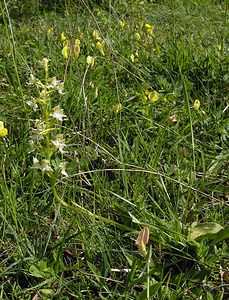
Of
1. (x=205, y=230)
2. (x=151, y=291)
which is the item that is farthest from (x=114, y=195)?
(x=151, y=291)

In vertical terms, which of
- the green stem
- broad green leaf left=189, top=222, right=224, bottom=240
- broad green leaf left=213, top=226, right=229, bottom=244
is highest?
the green stem

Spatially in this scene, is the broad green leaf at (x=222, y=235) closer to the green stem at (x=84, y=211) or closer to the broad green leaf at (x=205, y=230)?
the broad green leaf at (x=205, y=230)

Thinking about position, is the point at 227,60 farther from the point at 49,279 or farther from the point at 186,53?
the point at 49,279

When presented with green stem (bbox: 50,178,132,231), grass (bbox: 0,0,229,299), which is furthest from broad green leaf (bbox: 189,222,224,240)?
green stem (bbox: 50,178,132,231)

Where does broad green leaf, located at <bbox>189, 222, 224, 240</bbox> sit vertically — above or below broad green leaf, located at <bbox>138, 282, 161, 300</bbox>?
below

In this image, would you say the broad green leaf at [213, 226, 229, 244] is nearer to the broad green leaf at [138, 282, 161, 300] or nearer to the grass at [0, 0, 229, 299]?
the grass at [0, 0, 229, 299]

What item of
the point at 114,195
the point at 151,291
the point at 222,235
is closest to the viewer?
the point at 151,291

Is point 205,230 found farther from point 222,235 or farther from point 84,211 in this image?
point 84,211

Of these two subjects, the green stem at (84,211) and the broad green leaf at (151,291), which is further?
the green stem at (84,211)

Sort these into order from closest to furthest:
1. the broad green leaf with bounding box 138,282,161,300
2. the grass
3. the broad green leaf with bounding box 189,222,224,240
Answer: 1. the broad green leaf with bounding box 138,282,161,300
2. the grass
3. the broad green leaf with bounding box 189,222,224,240

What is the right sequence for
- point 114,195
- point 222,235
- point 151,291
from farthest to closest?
point 114,195 < point 222,235 < point 151,291

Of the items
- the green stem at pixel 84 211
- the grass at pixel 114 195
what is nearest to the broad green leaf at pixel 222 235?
the grass at pixel 114 195

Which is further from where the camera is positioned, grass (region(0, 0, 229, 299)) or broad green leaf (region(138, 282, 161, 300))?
grass (region(0, 0, 229, 299))

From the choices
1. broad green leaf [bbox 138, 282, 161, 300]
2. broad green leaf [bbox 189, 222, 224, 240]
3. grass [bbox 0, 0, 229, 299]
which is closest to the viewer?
broad green leaf [bbox 138, 282, 161, 300]
